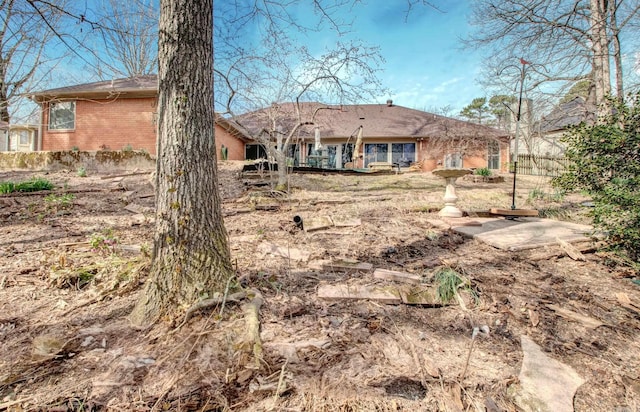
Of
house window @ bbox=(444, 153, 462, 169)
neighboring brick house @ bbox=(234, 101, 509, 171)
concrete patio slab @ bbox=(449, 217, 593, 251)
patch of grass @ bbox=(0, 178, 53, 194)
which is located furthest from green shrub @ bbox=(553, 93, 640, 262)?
house window @ bbox=(444, 153, 462, 169)

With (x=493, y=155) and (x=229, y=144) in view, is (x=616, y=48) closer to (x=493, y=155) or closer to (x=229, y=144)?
(x=493, y=155)

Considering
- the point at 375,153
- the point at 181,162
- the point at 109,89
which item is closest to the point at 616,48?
the point at 181,162

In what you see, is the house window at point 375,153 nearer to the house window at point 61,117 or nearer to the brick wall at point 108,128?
the brick wall at point 108,128

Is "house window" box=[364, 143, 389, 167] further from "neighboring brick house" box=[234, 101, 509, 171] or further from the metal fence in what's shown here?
the metal fence

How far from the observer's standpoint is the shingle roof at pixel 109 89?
39.7 ft

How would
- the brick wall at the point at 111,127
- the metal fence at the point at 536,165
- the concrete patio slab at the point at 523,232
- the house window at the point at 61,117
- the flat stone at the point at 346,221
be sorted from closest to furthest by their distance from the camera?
the concrete patio slab at the point at 523,232, the flat stone at the point at 346,221, the brick wall at the point at 111,127, the house window at the point at 61,117, the metal fence at the point at 536,165

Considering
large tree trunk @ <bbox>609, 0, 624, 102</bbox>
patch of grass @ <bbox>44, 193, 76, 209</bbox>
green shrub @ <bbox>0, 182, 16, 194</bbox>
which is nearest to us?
patch of grass @ <bbox>44, 193, 76, 209</bbox>

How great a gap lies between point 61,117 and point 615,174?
17.4 metres

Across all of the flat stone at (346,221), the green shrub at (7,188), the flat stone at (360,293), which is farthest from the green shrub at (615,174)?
the green shrub at (7,188)

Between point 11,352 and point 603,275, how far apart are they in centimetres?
462

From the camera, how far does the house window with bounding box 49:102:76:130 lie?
13.4 meters

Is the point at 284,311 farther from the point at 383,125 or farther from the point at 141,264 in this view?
the point at 383,125

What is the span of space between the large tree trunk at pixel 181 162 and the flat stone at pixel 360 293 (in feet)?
2.89

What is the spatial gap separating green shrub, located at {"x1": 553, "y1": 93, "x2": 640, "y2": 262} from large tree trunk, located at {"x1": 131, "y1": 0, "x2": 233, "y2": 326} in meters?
3.62
